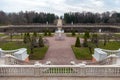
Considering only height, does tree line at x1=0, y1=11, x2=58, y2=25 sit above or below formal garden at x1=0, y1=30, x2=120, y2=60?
above

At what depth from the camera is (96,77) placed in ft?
22.3

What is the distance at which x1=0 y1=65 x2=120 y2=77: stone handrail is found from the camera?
6730mm

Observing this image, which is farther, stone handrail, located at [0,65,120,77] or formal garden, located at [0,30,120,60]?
formal garden, located at [0,30,120,60]

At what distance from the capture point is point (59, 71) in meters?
6.79

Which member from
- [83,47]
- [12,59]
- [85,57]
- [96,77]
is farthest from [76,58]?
[96,77]

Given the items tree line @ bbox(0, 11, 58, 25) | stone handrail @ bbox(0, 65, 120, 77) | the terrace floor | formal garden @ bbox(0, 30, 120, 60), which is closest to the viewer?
stone handrail @ bbox(0, 65, 120, 77)

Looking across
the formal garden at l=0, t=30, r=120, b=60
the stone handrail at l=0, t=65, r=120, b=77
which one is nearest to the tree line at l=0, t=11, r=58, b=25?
the formal garden at l=0, t=30, r=120, b=60

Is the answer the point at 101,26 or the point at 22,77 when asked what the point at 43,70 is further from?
the point at 101,26

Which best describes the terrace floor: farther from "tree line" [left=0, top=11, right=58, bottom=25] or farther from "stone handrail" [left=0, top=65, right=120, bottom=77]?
"tree line" [left=0, top=11, right=58, bottom=25]

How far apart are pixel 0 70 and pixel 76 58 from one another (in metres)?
10.2

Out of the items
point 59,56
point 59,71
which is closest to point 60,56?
point 59,56

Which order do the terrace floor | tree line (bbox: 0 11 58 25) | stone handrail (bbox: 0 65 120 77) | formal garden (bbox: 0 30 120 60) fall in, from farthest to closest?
tree line (bbox: 0 11 58 25)
formal garden (bbox: 0 30 120 60)
the terrace floor
stone handrail (bbox: 0 65 120 77)

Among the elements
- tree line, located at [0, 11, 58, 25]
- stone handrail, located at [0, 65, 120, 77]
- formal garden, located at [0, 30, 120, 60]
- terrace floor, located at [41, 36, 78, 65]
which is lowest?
terrace floor, located at [41, 36, 78, 65]

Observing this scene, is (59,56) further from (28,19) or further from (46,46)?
(28,19)
